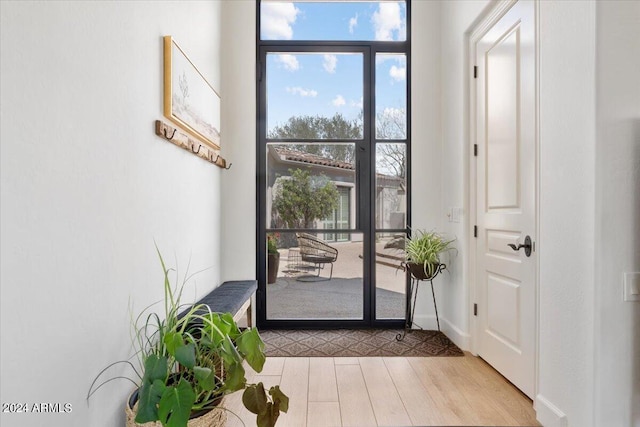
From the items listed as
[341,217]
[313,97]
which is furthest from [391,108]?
[341,217]

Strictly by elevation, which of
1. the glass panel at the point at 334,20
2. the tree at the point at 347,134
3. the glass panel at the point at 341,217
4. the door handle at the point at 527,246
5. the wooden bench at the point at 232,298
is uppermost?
the glass panel at the point at 334,20

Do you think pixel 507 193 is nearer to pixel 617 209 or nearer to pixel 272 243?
pixel 617 209

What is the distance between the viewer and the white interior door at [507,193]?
2.08 m

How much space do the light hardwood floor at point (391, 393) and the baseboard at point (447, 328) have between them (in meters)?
0.12

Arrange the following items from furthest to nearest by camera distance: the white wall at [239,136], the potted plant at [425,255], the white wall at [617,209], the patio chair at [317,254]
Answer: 1. the patio chair at [317,254]
2. the white wall at [239,136]
3. the potted plant at [425,255]
4. the white wall at [617,209]

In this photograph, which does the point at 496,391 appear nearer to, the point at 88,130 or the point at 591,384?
the point at 591,384

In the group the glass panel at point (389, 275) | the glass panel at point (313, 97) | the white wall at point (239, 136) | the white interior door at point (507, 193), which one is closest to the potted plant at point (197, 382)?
the white interior door at point (507, 193)

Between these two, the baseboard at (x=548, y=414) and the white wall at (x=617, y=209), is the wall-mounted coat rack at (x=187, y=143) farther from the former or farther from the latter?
the baseboard at (x=548, y=414)

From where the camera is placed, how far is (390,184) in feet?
11.3

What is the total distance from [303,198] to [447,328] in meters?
1.75

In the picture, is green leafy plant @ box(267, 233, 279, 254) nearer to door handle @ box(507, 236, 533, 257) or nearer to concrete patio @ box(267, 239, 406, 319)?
concrete patio @ box(267, 239, 406, 319)

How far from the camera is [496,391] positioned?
7.11 feet

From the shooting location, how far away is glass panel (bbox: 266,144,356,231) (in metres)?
3.43

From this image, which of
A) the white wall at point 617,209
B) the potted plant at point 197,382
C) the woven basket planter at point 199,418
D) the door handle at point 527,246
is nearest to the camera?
the potted plant at point 197,382
